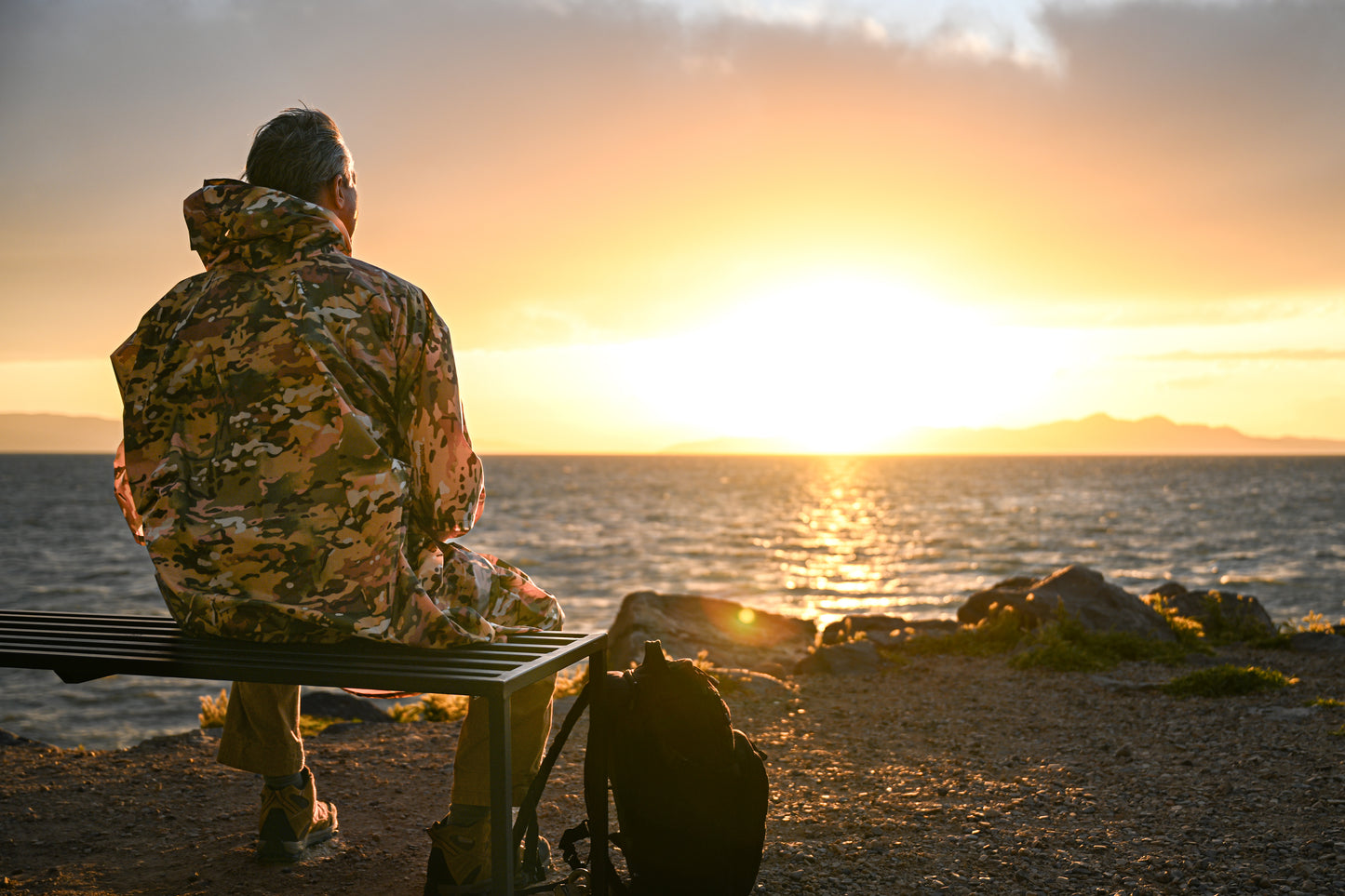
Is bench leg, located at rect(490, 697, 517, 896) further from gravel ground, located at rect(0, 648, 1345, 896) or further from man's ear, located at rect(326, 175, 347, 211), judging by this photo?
man's ear, located at rect(326, 175, 347, 211)

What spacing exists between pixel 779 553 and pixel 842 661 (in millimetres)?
26633

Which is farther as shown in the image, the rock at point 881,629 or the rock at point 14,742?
the rock at point 881,629

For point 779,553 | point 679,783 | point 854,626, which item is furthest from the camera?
point 779,553

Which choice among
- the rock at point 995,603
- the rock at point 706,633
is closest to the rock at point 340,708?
the rock at point 706,633

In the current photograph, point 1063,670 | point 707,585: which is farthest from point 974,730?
point 707,585

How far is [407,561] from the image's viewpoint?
263cm

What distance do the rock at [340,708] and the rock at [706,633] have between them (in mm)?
1877

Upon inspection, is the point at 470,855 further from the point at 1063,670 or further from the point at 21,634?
the point at 1063,670

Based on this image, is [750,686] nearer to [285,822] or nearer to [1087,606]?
[285,822]

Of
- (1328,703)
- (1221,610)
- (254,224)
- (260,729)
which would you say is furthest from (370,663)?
(1221,610)

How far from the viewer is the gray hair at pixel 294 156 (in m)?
2.62

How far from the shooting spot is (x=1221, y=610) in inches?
365

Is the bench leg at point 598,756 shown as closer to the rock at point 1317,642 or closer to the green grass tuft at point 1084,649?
the green grass tuft at point 1084,649

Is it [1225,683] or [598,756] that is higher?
[598,756]
